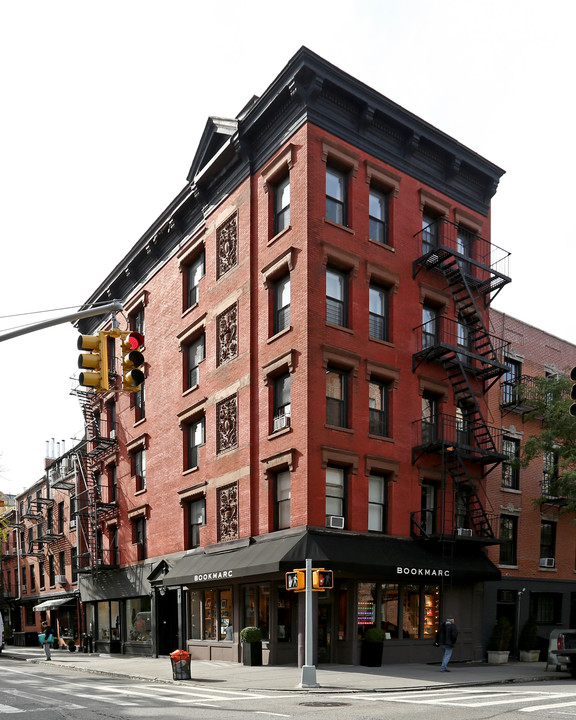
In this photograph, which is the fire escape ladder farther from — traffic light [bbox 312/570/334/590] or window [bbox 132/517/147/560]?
window [bbox 132/517/147/560]

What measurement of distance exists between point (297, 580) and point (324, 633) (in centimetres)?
723

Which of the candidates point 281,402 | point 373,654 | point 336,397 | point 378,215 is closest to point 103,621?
point 281,402

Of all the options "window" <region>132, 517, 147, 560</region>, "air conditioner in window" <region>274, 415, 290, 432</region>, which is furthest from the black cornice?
"window" <region>132, 517, 147, 560</region>

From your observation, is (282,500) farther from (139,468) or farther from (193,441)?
(139,468)

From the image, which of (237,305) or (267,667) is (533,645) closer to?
(267,667)

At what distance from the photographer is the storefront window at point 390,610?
25711 mm

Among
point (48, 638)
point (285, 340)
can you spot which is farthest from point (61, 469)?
point (285, 340)

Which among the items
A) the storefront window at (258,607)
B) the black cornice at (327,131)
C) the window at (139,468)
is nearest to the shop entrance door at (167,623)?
the window at (139,468)

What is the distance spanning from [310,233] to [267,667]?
13.9 meters

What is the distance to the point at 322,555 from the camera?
22.7 meters

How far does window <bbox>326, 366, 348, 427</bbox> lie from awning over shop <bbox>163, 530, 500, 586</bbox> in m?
3.78

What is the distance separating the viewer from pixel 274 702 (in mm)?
16094

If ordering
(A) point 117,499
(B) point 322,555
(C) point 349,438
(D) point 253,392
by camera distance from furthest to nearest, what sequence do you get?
(A) point 117,499 → (D) point 253,392 → (C) point 349,438 → (B) point 322,555

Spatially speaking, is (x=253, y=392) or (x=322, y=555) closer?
(x=322, y=555)
